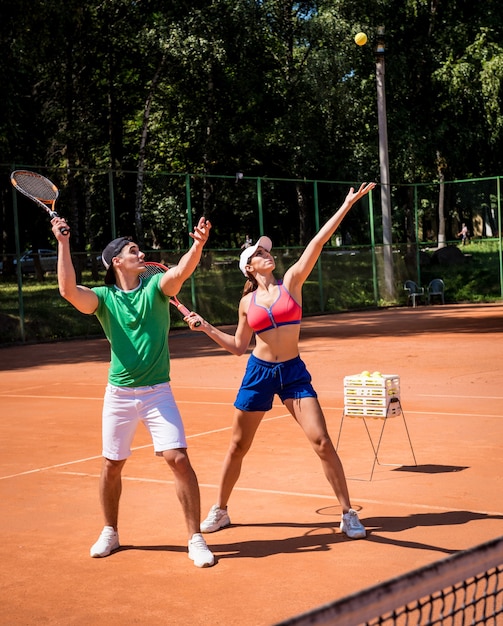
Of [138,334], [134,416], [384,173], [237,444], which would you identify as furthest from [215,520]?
[384,173]

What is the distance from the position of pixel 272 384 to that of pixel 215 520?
930 millimetres

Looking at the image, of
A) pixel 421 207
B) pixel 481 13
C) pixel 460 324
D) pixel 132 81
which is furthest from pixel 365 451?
pixel 421 207

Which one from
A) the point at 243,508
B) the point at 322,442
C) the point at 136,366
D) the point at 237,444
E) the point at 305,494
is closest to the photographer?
the point at 136,366

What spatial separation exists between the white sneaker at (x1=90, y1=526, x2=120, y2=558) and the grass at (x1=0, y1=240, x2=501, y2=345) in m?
16.6

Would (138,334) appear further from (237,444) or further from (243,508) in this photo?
(243,508)

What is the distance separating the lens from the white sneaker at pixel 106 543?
5.74 meters

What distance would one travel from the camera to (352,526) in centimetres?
588

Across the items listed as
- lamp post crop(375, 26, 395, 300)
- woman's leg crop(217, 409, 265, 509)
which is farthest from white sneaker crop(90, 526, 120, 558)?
lamp post crop(375, 26, 395, 300)

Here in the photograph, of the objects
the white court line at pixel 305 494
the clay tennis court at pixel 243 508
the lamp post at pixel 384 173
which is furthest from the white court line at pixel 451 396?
the lamp post at pixel 384 173

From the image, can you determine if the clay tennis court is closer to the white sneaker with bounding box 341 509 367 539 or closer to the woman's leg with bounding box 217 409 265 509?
the white sneaker with bounding box 341 509 367 539

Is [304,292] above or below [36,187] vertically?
below

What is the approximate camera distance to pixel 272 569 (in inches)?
212

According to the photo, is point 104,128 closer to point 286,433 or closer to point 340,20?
point 340,20

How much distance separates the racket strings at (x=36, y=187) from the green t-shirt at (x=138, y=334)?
7.13 feet
